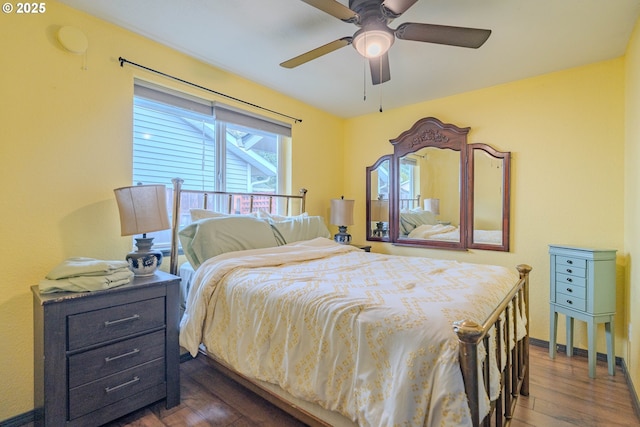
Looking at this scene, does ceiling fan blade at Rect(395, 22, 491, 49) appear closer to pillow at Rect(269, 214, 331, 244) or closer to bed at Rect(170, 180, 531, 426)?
bed at Rect(170, 180, 531, 426)

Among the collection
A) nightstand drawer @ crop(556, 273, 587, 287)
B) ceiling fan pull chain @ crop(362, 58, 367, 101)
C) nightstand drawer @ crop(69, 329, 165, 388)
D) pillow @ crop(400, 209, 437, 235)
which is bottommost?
nightstand drawer @ crop(69, 329, 165, 388)

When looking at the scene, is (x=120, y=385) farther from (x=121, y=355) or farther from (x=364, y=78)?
(x=364, y=78)

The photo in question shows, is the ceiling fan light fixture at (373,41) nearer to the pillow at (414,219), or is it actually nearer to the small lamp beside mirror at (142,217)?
the small lamp beside mirror at (142,217)

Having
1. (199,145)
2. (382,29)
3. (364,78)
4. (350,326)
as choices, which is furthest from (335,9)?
(199,145)

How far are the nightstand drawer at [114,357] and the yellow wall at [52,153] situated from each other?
54 cm

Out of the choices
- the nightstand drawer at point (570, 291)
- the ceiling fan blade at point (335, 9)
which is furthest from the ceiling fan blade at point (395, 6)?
the nightstand drawer at point (570, 291)

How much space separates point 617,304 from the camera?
2387 millimetres

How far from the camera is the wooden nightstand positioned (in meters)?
1.42

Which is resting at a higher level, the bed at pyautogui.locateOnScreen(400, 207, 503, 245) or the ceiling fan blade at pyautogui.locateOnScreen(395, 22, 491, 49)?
the ceiling fan blade at pyautogui.locateOnScreen(395, 22, 491, 49)

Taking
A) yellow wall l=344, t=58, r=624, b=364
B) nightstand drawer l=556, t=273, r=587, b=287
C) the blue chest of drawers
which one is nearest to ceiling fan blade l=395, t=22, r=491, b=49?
yellow wall l=344, t=58, r=624, b=364

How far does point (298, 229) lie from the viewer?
9.25ft

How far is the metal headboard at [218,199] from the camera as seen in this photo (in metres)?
2.24

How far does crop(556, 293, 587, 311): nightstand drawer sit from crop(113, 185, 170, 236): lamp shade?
307 cm

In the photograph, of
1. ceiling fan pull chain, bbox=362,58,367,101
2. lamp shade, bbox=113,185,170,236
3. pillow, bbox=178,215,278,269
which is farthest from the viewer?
ceiling fan pull chain, bbox=362,58,367,101
